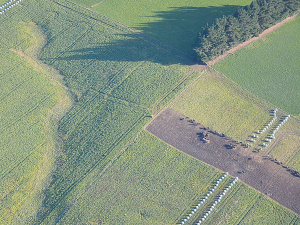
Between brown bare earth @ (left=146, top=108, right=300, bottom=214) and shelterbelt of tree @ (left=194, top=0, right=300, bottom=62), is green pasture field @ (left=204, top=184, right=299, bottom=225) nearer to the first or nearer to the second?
brown bare earth @ (left=146, top=108, right=300, bottom=214)

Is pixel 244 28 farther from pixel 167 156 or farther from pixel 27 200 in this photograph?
pixel 27 200

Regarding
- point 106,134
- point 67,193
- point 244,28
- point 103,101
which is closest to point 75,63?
point 103,101

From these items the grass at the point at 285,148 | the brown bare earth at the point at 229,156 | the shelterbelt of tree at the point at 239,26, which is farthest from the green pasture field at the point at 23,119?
the grass at the point at 285,148

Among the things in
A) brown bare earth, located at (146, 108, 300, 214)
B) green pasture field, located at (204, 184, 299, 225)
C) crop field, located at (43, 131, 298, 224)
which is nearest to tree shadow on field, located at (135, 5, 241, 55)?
brown bare earth, located at (146, 108, 300, 214)

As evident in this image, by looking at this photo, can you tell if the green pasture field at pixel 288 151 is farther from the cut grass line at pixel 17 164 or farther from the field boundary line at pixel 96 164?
the cut grass line at pixel 17 164

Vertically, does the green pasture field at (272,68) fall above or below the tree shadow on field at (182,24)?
below

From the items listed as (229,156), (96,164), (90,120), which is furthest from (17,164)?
(229,156)
